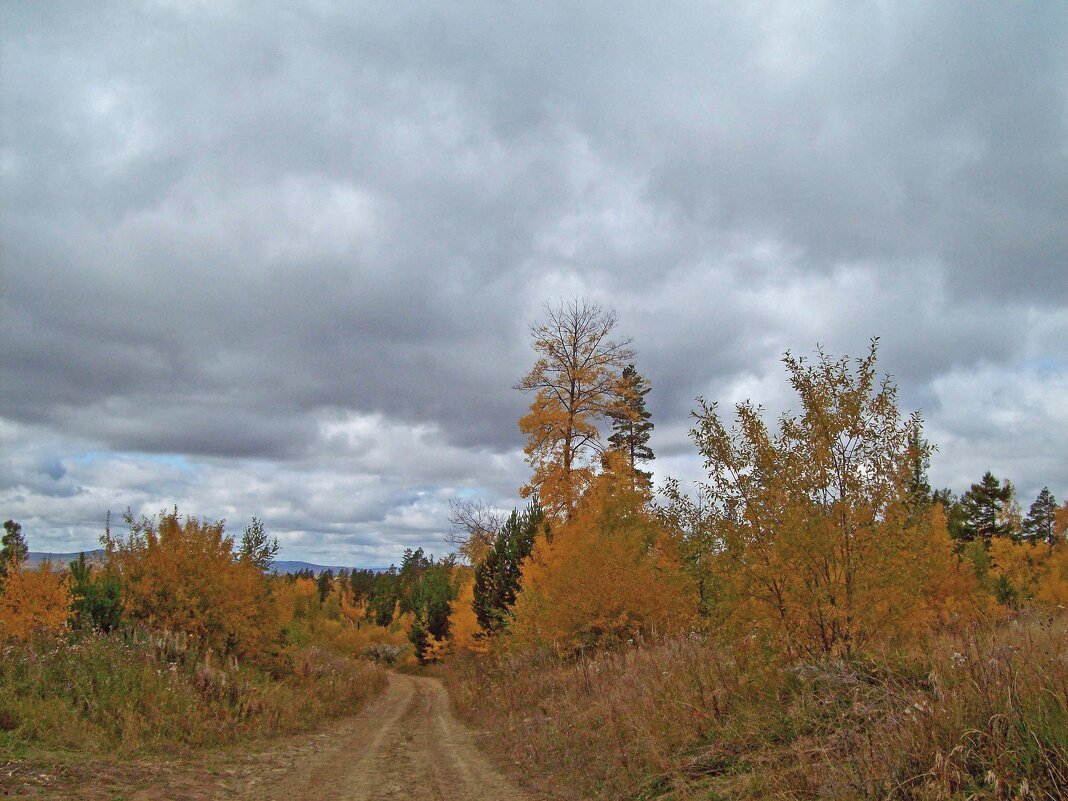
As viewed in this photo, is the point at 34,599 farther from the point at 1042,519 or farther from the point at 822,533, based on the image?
the point at 1042,519

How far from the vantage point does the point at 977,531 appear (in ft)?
154

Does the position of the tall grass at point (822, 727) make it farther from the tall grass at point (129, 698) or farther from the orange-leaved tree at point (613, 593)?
the tall grass at point (129, 698)

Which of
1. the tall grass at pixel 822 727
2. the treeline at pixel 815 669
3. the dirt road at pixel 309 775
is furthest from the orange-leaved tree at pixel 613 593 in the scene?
the tall grass at pixel 822 727

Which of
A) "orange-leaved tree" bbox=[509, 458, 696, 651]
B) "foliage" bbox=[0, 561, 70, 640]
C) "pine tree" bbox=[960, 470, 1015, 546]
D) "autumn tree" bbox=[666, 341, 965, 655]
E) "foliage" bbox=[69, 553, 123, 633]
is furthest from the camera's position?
"pine tree" bbox=[960, 470, 1015, 546]

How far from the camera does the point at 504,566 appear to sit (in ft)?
103

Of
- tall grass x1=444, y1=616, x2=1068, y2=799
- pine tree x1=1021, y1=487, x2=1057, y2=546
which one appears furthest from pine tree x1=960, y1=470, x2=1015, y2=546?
tall grass x1=444, y1=616, x2=1068, y2=799

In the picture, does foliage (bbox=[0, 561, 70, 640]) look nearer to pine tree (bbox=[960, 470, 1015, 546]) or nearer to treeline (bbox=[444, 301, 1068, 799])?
treeline (bbox=[444, 301, 1068, 799])

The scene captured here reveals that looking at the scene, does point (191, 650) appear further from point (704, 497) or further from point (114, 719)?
point (704, 497)

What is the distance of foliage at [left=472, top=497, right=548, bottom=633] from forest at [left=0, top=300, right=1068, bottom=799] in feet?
15.8

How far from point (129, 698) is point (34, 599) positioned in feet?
31.5

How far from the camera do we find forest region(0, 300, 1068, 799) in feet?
18.3

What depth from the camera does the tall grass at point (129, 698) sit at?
10.4m

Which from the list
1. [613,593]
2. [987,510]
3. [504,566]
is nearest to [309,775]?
[613,593]

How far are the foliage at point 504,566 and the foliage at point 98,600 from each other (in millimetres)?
15344
